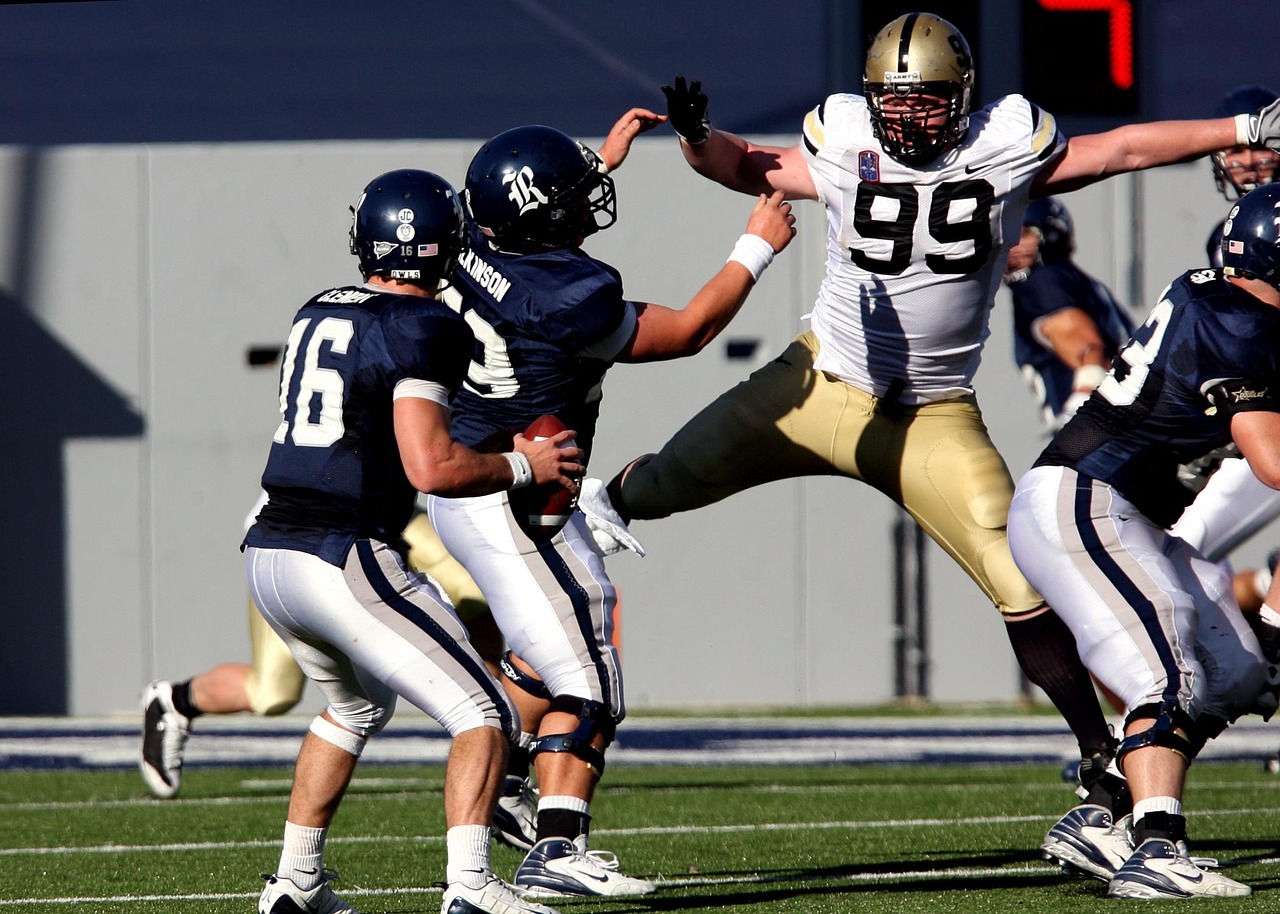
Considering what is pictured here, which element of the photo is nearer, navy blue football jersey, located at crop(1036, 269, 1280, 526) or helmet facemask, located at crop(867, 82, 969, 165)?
navy blue football jersey, located at crop(1036, 269, 1280, 526)

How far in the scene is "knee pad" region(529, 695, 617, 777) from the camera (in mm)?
4055

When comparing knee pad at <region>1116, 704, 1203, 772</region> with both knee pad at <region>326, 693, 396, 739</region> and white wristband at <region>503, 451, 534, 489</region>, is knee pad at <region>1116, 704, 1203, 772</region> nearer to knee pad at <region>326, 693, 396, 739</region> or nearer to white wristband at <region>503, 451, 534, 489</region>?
white wristband at <region>503, 451, 534, 489</region>

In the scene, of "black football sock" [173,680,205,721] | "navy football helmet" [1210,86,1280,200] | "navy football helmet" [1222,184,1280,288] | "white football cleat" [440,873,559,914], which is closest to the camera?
"white football cleat" [440,873,559,914]

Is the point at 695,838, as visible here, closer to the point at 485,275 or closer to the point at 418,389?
the point at 485,275

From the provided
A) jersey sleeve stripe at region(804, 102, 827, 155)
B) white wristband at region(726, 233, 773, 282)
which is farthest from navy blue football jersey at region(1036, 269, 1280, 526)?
jersey sleeve stripe at region(804, 102, 827, 155)

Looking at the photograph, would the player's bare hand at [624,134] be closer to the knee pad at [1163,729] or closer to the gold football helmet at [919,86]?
the gold football helmet at [919,86]

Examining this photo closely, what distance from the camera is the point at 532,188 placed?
4164 millimetres

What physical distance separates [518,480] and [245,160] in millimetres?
6785

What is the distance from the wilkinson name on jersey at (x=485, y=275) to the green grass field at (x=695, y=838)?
4.51ft

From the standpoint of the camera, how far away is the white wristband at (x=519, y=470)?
3.72 meters

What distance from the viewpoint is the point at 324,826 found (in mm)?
3809

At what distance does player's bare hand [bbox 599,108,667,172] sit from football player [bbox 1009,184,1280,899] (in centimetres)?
130

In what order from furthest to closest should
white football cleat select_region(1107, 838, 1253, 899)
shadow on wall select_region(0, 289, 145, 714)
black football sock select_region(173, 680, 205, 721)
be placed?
shadow on wall select_region(0, 289, 145, 714) → black football sock select_region(173, 680, 205, 721) → white football cleat select_region(1107, 838, 1253, 899)

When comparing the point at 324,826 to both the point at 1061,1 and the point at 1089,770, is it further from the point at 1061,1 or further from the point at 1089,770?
the point at 1061,1
